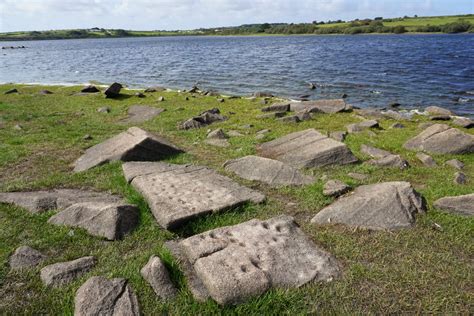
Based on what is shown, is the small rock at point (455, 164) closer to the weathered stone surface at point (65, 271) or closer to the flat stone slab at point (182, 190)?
the flat stone slab at point (182, 190)

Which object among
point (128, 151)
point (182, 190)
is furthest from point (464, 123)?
point (128, 151)

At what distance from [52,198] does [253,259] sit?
15.9 ft

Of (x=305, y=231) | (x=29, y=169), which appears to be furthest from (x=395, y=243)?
(x=29, y=169)

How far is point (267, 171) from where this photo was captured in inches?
379

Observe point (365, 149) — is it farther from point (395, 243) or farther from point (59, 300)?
point (59, 300)

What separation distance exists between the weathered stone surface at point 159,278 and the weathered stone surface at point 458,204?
18.0ft

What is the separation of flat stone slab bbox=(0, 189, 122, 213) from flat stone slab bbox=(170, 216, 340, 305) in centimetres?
306

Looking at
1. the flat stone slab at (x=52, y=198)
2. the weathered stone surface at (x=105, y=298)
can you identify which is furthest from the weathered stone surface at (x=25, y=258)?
the flat stone slab at (x=52, y=198)

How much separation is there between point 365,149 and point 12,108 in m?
17.9

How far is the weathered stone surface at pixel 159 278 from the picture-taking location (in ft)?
17.0

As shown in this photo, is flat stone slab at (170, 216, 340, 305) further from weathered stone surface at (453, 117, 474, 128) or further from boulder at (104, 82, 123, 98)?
boulder at (104, 82, 123, 98)

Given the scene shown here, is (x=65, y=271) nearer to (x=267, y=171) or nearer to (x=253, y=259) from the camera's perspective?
(x=253, y=259)

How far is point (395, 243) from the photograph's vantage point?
6449 millimetres

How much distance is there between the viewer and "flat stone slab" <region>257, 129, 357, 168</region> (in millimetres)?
10273
